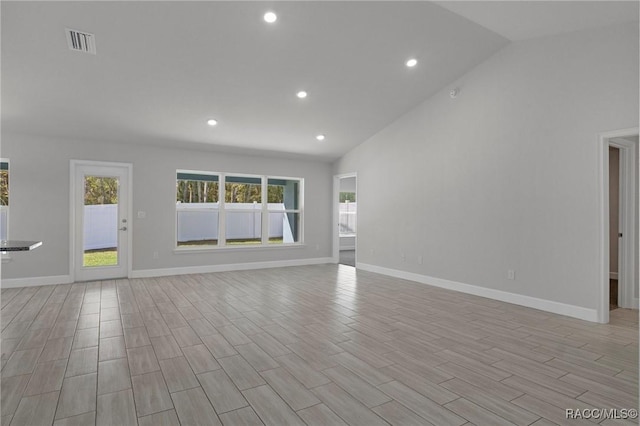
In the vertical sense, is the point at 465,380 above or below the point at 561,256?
below

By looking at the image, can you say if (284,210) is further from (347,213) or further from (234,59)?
(234,59)

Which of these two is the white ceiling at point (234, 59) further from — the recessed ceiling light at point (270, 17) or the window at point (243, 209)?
the window at point (243, 209)

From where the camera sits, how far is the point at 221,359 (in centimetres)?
283

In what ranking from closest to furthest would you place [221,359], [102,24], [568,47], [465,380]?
[465,380] < [221,359] < [102,24] < [568,47]

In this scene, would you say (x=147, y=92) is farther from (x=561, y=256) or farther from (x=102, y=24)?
(x=561, y=256)

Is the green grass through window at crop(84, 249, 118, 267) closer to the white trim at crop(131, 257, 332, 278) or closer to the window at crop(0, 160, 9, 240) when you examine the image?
the white trim at crop(131, 257, 332, 278)

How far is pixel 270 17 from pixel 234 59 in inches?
32.8

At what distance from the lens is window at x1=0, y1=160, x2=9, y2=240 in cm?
548

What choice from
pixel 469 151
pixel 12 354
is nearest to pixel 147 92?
pixel 12 354

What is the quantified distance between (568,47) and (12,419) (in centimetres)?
613

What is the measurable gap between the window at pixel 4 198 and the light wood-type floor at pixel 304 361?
1273 mm

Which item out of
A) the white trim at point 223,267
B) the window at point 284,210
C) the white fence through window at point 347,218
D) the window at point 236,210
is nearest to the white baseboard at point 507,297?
the white trim at point 223,267

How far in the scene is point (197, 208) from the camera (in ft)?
23.3

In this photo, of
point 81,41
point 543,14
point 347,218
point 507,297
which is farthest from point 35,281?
point 347,218
